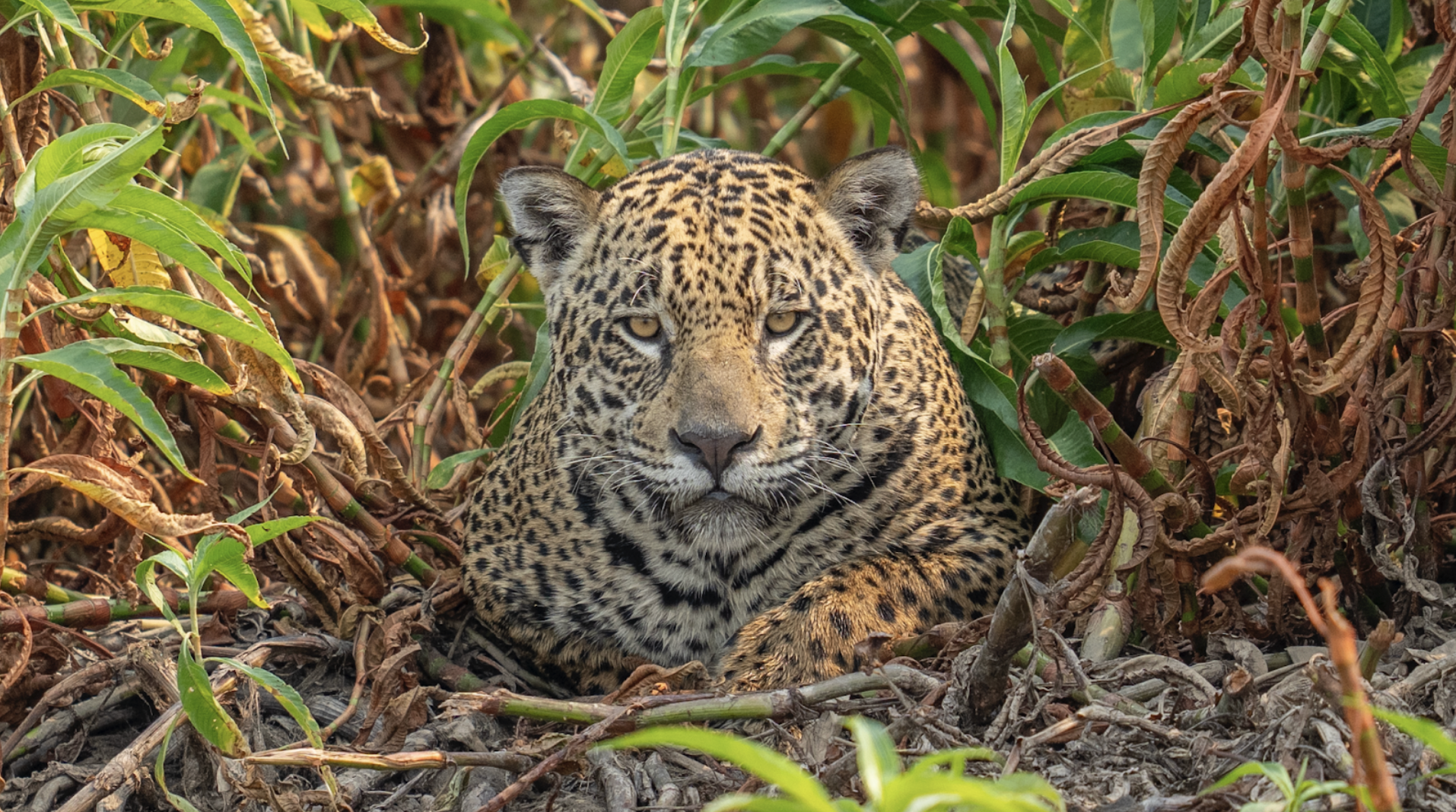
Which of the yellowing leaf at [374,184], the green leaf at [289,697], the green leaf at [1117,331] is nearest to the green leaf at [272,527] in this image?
the green leaf at [289,697]

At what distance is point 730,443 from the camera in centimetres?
400

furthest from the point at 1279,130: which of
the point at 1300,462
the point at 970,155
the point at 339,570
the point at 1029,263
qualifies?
the point at 970,155

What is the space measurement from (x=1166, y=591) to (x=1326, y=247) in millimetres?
2011

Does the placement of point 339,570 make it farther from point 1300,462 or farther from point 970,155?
point 970,155

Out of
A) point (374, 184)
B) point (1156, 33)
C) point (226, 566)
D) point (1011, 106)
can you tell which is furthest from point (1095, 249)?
point (374, 184)

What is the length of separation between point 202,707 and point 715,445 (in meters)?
1.49

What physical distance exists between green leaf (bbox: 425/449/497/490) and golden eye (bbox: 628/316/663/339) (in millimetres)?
1270

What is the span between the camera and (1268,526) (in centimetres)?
342

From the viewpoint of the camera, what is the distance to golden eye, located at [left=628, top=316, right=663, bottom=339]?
14.5ft

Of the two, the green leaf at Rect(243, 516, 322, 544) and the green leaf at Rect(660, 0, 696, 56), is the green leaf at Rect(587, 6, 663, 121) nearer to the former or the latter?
the green leaf at Rect(660, 0, 696, 56)

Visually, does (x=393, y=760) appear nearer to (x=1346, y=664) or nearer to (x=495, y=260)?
(x=1346, y=664)

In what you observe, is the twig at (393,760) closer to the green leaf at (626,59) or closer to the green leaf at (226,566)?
the green leaf at (226,566)

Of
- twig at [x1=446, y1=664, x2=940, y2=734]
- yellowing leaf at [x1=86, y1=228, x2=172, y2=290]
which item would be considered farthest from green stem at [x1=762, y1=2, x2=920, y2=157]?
twig at [x1=446, y1=664, x2=940, y2=734]

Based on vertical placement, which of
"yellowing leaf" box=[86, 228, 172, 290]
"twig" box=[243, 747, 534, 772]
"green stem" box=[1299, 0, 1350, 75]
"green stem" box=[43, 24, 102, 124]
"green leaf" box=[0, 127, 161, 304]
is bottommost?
"twig" box=[243, 747, 534, 772]
